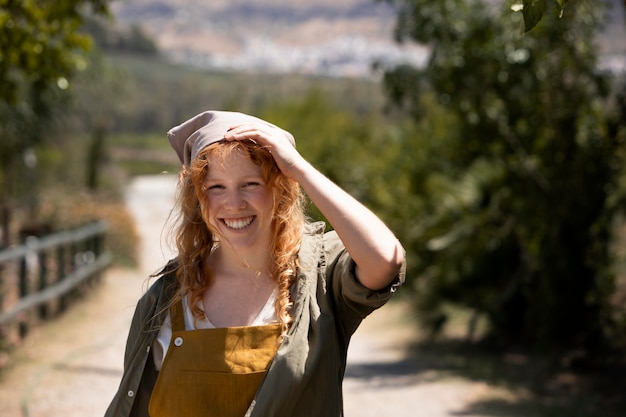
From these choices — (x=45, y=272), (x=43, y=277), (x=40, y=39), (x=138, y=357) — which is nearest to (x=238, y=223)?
(x=138, y=357)

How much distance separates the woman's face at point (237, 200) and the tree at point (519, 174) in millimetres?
6050

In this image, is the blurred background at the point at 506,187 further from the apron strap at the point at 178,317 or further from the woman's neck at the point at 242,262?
the apron strap at the point at 178,317

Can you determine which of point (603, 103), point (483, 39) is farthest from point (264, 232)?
point (483, 39)

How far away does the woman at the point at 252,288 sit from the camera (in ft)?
7.89

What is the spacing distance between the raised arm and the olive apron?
291mm

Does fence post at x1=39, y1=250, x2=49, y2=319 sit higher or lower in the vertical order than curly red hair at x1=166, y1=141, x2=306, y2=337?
higher

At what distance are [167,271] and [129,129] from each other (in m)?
114

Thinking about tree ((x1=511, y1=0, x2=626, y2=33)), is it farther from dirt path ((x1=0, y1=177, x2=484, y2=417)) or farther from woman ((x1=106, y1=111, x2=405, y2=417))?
dirt path ((x1=0, y1=177, x2=484, y2=417))

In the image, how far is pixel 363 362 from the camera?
35.9 feet

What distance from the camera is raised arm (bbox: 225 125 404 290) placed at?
7.77 ft

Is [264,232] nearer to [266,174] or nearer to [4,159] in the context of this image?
[266,174]

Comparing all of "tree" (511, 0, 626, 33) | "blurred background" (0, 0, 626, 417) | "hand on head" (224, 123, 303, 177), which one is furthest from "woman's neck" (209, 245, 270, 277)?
"blurred background" (0, 0, 626, 417)

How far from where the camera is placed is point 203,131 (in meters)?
2.58

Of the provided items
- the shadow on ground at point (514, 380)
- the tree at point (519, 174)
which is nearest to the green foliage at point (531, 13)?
the shadow on ground at point (514, 380)
